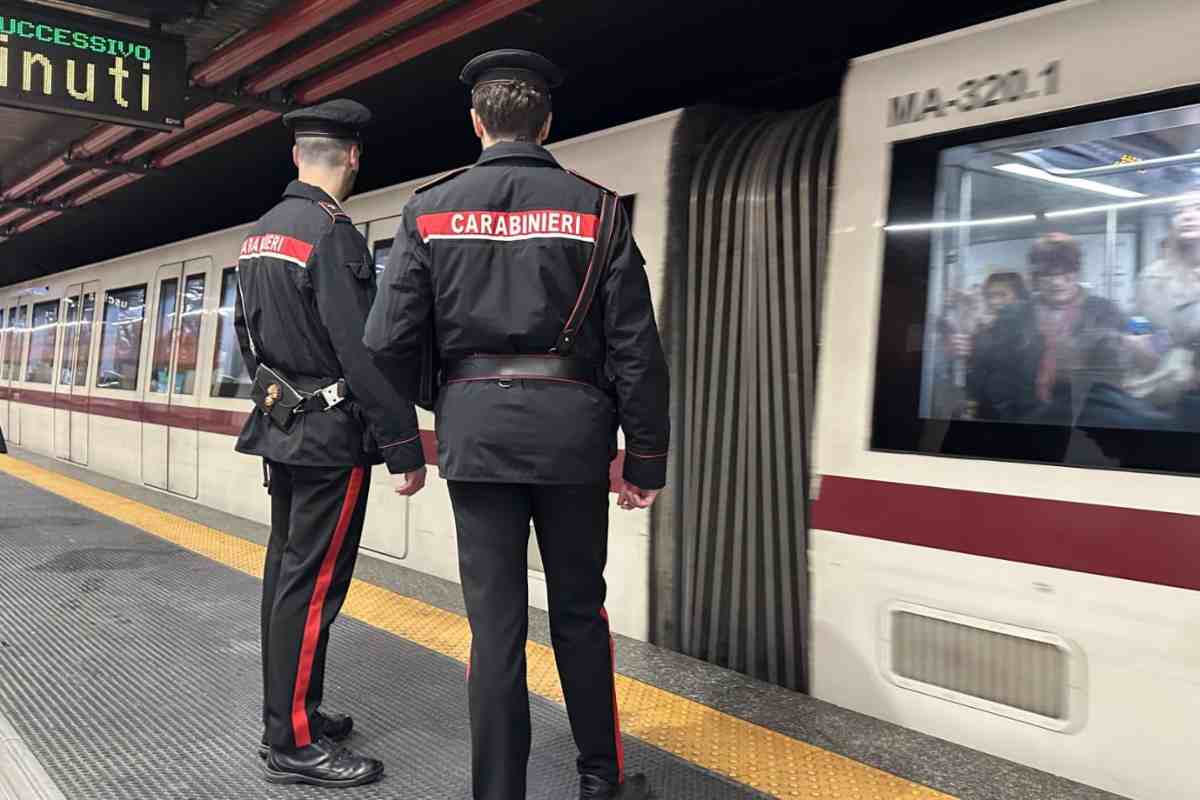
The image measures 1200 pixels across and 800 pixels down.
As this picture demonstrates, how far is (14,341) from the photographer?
1237 centimetres

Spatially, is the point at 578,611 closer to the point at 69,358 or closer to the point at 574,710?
the point at 574,710

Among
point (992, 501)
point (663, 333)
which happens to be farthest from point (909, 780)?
point (663, 333)

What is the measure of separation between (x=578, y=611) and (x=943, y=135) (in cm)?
177

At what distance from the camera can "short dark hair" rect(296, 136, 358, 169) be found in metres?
2.56

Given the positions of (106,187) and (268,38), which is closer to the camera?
(268,38)

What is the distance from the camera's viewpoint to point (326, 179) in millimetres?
2574

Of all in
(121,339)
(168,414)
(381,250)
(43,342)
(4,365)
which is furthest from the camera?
(4,365)

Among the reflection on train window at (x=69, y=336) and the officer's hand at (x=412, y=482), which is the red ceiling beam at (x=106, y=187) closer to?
the reflection on train window at (x=69, y=336)

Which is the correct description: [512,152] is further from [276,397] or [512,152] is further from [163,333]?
[163,333]

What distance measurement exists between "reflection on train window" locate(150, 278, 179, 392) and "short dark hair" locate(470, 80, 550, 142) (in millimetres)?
6296

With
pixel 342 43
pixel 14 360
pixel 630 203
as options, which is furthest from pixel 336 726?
pixel 14 360

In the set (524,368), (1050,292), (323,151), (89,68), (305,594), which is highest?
(89,68)

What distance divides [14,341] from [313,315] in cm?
1222

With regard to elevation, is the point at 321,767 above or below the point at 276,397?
below
